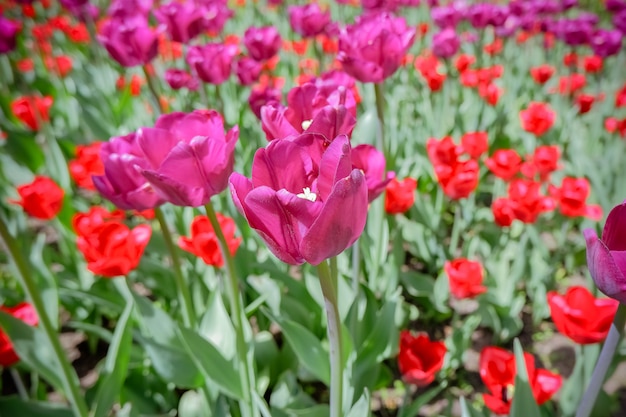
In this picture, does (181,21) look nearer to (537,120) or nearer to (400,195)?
(400,195)

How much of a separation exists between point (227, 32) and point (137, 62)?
2.73 meters

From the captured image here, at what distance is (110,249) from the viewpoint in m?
1.03

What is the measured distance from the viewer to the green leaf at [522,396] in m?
0.86

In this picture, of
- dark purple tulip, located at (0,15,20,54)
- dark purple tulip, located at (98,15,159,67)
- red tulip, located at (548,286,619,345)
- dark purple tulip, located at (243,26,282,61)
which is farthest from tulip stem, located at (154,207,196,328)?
dark purple tulip, located at (0,15,20,54)

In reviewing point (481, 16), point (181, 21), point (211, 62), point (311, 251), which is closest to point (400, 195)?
point (211, 62)

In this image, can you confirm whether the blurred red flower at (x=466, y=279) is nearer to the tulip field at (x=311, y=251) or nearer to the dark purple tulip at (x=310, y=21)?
the tulip field at (x=311, y=251)

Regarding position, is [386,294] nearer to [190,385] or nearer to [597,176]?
[190,385]

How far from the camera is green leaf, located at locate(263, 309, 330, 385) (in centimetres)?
99

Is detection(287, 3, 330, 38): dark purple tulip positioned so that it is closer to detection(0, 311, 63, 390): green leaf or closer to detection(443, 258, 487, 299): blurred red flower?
detection(443, 258, 487, 299): blurred red flower

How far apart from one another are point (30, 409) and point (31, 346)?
160 millimetres

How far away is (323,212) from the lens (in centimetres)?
51

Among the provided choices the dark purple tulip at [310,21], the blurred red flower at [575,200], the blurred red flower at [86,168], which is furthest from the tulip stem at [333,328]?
the dark purple tulip at [310,21]

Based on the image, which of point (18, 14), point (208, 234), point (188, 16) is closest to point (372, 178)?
point (208, 234)

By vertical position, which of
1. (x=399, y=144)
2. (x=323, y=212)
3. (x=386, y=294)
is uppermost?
(x=323, y=212)
